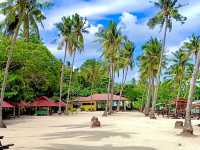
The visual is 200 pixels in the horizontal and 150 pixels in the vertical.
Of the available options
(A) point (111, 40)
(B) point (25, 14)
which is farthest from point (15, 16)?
(A) point (111, 40)

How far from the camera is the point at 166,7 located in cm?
5391

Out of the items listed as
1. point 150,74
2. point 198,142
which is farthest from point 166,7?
point 198,142

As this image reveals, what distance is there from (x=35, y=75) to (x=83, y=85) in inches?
2008

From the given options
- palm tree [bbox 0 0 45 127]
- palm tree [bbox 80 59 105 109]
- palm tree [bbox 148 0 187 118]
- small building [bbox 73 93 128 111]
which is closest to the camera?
palm tree [bbox 0 0 45 127]

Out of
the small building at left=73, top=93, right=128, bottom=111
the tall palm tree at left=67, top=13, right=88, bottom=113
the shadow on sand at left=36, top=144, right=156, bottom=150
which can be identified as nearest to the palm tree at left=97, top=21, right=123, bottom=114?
the tall palm tree at left=67, top=13, right=88, bottom=113

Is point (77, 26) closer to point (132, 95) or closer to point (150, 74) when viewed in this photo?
point (150, 74)

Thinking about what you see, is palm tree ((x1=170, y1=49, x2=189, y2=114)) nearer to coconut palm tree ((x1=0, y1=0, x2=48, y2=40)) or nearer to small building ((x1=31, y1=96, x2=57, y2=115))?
small building ((x1=31, y1=96, x2=57, y2=115))

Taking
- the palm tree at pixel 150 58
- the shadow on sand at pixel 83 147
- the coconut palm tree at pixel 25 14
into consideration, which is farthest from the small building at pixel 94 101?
the shadow on sand at pixel 83 147

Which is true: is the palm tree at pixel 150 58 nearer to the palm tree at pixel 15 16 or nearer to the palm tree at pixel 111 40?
the palm tree at pixel 111 40

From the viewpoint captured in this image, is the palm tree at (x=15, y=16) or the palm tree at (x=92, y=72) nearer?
the palm tree at (x=15, y=16)

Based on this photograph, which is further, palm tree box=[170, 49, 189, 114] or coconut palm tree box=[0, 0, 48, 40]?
palm tree box=[170, 49, 189, 114]

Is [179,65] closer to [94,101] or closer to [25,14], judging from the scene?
[94,101]

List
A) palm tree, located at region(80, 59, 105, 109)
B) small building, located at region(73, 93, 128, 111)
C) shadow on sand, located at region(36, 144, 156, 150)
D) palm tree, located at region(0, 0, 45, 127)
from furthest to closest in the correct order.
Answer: palm tree, located at region(80, 59, 105, 109) < small building, located at region(73, 93, 128, 111) < palm tree, located at region(0, 0, 45, 127) < shadow on sand, located at region(36, 144, 156, 150)

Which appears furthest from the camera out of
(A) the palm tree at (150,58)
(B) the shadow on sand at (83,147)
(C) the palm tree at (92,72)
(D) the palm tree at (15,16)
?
(C) the palm tree at (92,72)
